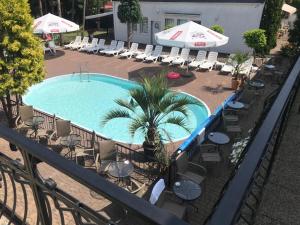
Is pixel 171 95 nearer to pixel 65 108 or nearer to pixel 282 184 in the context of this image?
pixel 282 184

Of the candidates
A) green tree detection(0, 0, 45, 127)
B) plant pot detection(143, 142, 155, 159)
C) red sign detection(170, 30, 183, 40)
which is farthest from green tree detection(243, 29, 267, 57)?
green tree detection(0, 0, 45, 127)

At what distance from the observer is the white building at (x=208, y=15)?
24.0 metres

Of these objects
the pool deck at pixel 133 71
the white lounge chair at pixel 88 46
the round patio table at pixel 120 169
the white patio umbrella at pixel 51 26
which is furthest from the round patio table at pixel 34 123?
the white lounge chair at pixel 88 46

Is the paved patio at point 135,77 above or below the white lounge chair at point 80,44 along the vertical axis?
below

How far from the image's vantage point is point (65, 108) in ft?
56.9

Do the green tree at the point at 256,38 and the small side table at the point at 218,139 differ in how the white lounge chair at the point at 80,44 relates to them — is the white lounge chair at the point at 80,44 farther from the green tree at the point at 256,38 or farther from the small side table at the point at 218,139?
the small side table at the point at 218,139

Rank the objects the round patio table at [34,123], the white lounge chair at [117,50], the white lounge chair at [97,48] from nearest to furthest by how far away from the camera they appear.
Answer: the round patio table at [34,123], the white lounge chair at [117,50], the white lounge chair at [97,48]

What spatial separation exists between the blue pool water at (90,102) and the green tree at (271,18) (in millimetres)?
11635

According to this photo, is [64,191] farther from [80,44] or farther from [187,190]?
[80,44]

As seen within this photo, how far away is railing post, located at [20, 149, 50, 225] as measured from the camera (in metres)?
1.75

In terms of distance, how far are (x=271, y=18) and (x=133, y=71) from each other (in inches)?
464

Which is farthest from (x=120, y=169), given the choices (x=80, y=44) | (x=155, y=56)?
(x=80, y=44)

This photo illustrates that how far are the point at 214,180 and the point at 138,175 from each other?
255 centimetres

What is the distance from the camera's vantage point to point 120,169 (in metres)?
9.25
